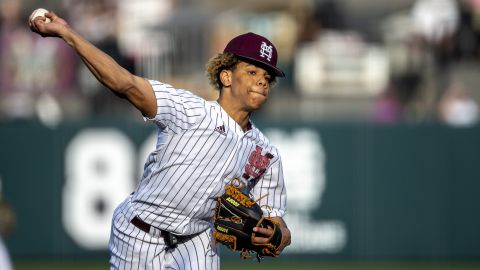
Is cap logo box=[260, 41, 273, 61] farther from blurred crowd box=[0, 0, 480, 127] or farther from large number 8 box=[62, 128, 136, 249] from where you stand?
blurred crowd box=[0, 0, 480, 127]

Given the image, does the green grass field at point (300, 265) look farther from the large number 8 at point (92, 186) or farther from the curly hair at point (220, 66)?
the curly hair at point (220, 66)

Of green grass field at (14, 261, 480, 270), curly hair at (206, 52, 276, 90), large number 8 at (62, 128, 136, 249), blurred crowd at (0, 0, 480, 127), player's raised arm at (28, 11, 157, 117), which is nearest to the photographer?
player's raised arm at (28, 11, 157, 117)

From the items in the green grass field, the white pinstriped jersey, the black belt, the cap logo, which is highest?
the cap logo

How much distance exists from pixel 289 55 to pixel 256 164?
8.90 metres

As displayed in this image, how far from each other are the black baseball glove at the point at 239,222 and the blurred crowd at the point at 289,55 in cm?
767

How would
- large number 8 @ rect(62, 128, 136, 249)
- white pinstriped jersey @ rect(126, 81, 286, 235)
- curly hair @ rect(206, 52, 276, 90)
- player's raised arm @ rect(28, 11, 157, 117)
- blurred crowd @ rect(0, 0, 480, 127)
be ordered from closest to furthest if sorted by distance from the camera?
player's raised arm @ rect(28, 11, 157, 117) → white pinstriped jersey @ rect(126, 81, 286, 235) → curly hair @ rect(206, 52, 276, 90) → large number 8 @ rect(62, 128, 136, 249) → blurred crowd @ rect(0, 0, 480, 127)

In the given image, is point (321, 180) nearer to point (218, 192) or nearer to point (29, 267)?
point (29, 267)

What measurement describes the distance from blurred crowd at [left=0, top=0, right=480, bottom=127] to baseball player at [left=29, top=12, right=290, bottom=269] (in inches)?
296

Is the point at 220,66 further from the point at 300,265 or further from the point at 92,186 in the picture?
the point at 92,186

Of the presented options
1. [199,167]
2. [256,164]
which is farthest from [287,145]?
[199,167]

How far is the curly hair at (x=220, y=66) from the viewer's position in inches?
259

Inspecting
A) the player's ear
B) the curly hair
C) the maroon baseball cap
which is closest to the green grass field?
the curly hair

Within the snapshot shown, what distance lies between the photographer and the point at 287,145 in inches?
540

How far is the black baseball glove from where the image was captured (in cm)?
644
